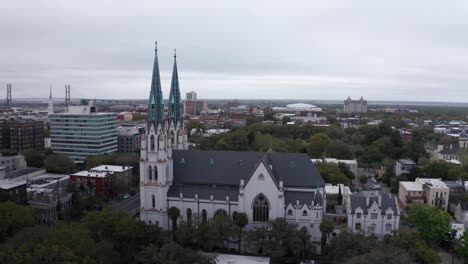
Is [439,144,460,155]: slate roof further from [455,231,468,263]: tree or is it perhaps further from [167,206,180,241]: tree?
[167,206,180,241]: tree

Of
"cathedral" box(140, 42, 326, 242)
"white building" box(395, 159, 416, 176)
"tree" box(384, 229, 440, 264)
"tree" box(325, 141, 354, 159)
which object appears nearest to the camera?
"tree" box(384, 229, 440, 264)

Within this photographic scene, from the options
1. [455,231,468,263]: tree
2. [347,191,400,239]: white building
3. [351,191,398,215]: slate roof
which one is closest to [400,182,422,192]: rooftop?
[351,191,398,215]: slate roof

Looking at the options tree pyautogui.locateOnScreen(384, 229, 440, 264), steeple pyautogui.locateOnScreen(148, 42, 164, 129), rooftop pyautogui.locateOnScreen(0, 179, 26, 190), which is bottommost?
tree pyautogui.locateOnScreen(384, 229, 440, 264)

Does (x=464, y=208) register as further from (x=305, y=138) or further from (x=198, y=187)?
(x=305, y=138)

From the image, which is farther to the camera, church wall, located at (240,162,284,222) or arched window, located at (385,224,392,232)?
arched window, located at (385,224,392,232)

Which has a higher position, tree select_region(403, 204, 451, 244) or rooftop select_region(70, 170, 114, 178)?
rooftop select_region(70, 170, 114, 178)
